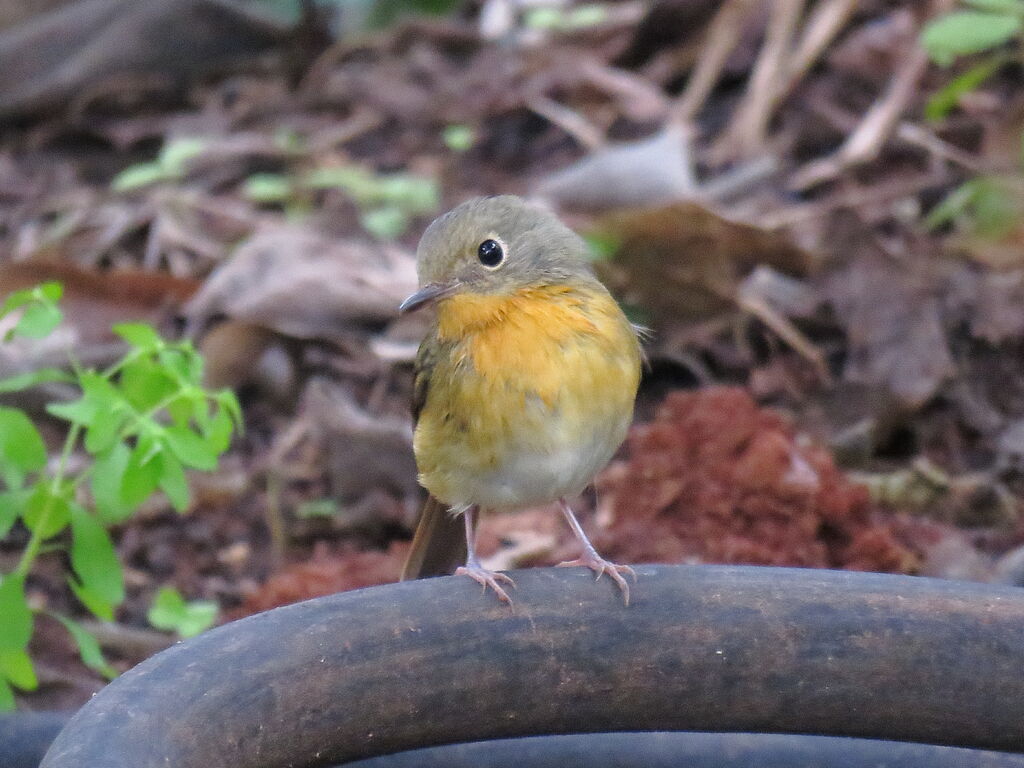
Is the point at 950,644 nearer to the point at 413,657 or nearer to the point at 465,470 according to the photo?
the point at 413,657

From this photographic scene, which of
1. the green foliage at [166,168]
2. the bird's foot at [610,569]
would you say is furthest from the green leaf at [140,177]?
the bird's foot at [610,569]

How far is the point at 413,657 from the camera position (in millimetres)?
2525

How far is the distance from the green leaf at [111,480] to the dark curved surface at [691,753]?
Result: 0.91 metres

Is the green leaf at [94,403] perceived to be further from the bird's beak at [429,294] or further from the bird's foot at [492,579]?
the bird's foot at [492,579]

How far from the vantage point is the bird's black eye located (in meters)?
3.54

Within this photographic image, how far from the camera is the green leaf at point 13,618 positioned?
3.24 meters

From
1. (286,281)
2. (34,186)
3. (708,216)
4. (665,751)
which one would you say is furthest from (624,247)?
(34,186)

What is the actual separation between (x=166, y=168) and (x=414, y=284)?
202 centimetres

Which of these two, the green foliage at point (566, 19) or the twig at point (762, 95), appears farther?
the green foliage at point (566, 19)

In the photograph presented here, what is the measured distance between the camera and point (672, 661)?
2.60m

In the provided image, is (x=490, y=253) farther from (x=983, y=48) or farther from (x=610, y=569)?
(x=983, y=48)

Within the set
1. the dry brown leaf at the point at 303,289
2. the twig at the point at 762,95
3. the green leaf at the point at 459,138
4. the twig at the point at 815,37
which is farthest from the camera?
the green leaf at the point at 459,138

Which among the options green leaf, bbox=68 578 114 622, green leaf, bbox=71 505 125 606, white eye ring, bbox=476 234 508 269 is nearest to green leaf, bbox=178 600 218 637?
green leaf, bbox=68 578 114 622

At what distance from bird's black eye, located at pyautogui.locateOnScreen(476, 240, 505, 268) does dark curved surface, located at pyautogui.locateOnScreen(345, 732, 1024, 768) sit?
1.21m
